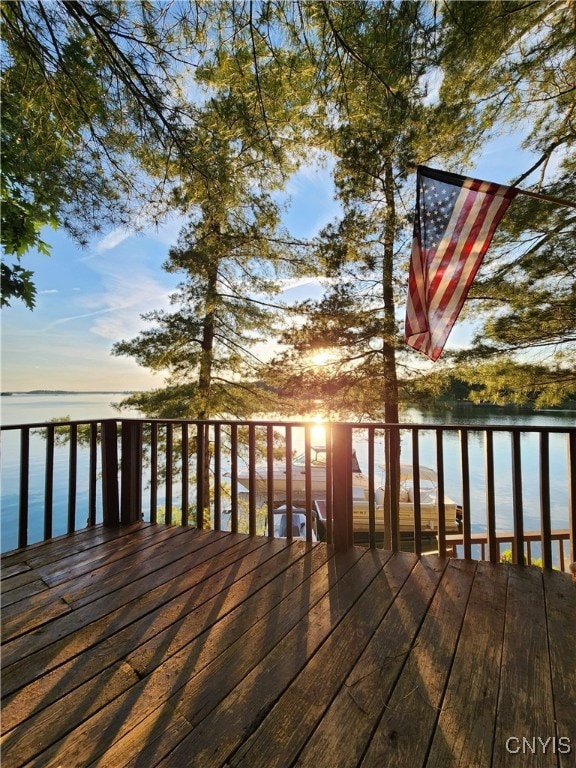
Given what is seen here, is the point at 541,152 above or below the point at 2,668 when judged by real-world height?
above

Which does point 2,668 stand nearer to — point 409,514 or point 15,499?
point 409,514

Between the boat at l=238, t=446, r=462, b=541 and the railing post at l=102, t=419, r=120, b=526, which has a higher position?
the railing post at l=102, t=419, r=120, b=526

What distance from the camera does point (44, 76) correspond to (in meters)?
2.31

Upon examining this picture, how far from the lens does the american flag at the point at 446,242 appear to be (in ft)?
6.70

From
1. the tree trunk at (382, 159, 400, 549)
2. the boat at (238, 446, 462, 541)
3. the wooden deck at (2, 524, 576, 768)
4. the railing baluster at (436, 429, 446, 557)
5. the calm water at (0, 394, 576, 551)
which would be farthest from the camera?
the boat at (238, 446, 462, 541)

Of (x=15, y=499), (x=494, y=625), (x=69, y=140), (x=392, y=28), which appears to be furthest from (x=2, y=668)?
(x=15, y=499)

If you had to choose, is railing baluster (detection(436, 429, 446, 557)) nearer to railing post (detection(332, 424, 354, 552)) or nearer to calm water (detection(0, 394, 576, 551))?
railing post (detection(332, 424, 354, 552))

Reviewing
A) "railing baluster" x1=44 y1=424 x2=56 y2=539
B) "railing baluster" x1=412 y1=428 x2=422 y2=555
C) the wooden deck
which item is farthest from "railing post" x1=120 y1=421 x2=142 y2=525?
"railing baluster" x1=412 y1=428 x2=422 y2=555

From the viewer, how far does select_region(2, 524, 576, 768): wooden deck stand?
3.70 ft

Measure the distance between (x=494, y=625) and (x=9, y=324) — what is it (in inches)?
223

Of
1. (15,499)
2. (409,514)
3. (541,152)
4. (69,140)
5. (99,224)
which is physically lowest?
(15,499)

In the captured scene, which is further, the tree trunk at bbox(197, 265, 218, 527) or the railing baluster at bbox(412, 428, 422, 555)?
the tree trunk at bbox(197, 265, 218, 527)

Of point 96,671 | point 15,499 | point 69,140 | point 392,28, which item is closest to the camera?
point 96,671

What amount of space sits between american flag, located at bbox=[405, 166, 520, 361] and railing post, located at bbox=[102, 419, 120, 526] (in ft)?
10.4
